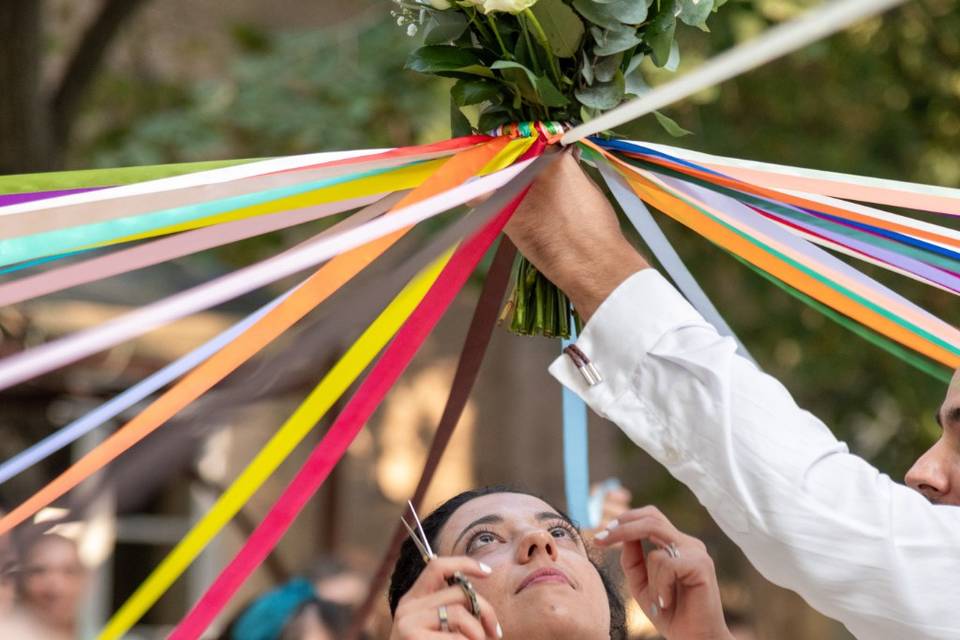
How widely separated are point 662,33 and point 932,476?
84 centimetres

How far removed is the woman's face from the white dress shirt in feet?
1.59

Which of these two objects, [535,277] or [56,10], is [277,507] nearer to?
[535,277]

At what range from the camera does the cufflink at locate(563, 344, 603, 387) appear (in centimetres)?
187

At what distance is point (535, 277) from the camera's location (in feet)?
7.47

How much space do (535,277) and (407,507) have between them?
49cm

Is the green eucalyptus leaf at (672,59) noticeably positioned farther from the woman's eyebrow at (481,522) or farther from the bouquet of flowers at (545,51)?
the woman's eyebrow at (481,522)

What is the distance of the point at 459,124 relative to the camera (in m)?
2.31

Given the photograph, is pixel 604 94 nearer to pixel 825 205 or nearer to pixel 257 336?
pixel 825 205

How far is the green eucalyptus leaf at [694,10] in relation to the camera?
6.98 ft

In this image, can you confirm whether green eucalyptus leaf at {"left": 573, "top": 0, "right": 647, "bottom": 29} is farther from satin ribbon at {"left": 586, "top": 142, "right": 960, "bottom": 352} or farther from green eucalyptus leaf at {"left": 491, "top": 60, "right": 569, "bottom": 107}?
satin ribbon at {"left": 586, "top": 142, "right": 960, "bottom": 352}

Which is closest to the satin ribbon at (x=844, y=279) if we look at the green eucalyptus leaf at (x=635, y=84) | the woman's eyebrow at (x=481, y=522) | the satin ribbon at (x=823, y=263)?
the satin ribbon at (x=823, y=263)

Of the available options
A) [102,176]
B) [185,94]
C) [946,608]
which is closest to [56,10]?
[185,94]

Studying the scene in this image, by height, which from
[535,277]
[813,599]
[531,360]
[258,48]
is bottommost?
[531,360]

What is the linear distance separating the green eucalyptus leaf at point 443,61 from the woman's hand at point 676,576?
91 cm
